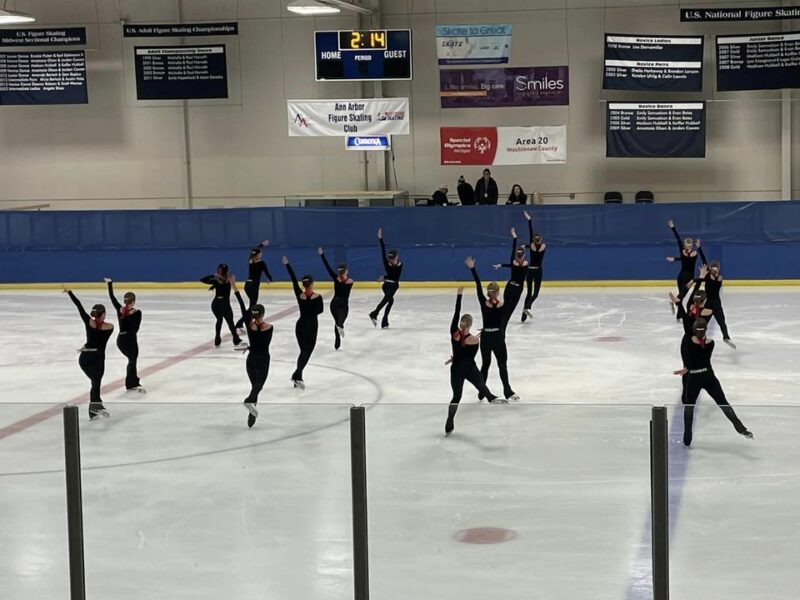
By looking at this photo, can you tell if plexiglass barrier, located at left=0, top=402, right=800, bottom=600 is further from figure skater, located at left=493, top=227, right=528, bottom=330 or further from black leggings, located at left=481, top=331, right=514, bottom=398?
figure skater, located at left=493, top=227, right=528, bottom=330

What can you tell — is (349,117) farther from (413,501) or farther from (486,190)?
(413,501)

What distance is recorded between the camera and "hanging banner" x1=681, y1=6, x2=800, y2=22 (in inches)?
1068

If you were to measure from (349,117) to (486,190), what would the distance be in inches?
138

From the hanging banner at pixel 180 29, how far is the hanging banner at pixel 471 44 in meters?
5.02

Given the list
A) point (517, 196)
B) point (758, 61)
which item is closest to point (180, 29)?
point (517, 196)

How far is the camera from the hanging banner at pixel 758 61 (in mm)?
27109

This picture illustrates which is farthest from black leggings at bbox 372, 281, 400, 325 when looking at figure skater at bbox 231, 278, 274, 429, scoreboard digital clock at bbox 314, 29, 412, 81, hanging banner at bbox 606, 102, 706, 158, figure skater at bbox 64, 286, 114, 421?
hanging banner at bbox 606, 102, 706, 158

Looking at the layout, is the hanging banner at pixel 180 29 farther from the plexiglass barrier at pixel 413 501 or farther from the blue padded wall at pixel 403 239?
the plexiglass barrier at pixel 413 501

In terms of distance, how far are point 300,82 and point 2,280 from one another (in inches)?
340

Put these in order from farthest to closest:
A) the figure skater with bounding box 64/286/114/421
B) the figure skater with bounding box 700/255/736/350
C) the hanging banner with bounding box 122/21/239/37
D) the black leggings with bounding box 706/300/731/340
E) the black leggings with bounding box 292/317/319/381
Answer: the hanging banner with bounding box 122/21/239/37 → the black leggings with bounding box 706/300/731/340 → the figure skater with bounding box 700/255/736/350 → the black leggings with bounding box 292/317/319/381 → the figure skater with bounding box 64/286/114/421

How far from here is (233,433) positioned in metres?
6.16

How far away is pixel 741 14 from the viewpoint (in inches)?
1075

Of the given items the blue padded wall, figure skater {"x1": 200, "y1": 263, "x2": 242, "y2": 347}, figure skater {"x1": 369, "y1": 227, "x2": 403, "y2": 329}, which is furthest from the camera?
the blue padded wall

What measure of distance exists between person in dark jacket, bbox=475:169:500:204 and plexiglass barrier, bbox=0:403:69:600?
22.2 metres
